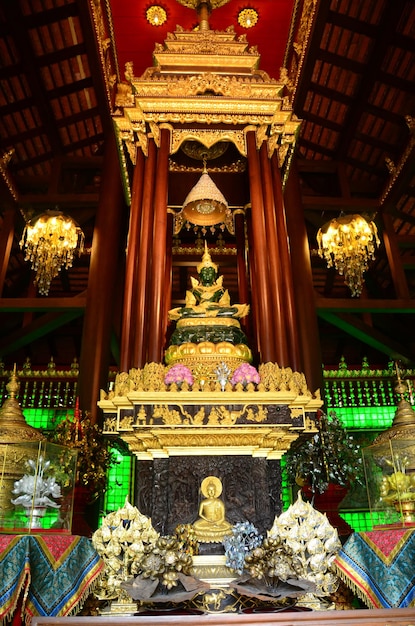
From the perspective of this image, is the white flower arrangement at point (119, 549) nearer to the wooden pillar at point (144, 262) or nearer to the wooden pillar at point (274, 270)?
the wooden pillar at point (144, 262)

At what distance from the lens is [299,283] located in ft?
26.6

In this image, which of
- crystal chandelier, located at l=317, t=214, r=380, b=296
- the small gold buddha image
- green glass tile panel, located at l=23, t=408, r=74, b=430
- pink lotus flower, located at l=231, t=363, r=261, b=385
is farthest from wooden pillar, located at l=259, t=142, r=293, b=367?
green glass tile panel, located at l=23, t=408, r=74, b=430

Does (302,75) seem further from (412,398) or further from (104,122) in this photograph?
(412,398)

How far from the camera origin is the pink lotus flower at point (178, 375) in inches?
165

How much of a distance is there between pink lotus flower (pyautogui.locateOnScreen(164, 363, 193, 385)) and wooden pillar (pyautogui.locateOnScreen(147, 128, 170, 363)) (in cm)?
21

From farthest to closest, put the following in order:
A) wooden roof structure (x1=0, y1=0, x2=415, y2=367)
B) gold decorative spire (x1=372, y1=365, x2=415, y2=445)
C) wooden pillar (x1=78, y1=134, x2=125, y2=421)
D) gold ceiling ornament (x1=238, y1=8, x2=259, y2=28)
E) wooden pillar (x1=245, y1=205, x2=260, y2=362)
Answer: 1. gold ceiling ornament (x1=238, y1=8, x2=259, y2=28)
2. wooden roof structure (x1=0, y1=0, x2=415, y2=367)
3. wooden pillar (x1=78, y1=134, x2=125, y2=421)
4. wooden pillar (x1=245, y1=205, x2=260, y2=362)
5. gold decorative spire (x1=372, y1=365, x2=415, y2=445)

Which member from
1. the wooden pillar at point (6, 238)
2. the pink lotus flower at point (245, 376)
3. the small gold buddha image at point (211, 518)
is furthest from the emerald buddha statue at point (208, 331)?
the wooden pillar at point (6, 238)

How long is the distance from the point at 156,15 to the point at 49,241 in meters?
3.96

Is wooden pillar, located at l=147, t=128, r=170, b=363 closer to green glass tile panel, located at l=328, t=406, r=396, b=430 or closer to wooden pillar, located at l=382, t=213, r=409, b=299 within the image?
green glass tile panel, located at l=328, t=406, r=396, b=430

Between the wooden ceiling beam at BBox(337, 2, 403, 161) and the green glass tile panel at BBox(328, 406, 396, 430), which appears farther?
the green glass tile panel at BBox(328, 406, 396, 430)

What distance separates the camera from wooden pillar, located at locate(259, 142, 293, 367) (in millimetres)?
4602

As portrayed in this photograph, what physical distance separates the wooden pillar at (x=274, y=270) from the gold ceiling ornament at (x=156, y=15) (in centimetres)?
446

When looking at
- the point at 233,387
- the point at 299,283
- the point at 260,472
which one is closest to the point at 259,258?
the point at 233,387

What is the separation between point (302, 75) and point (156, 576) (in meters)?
7.62
